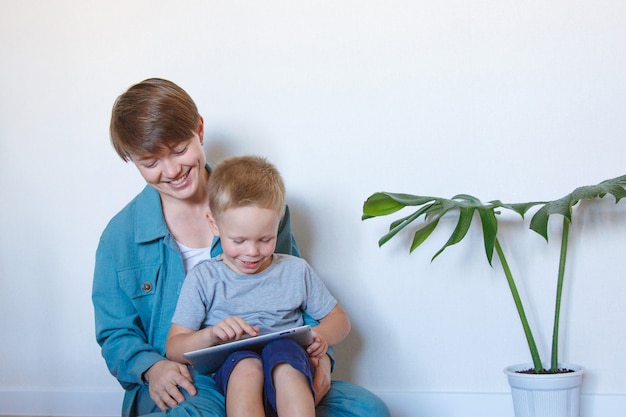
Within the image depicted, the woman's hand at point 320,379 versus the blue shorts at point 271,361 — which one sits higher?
the blue shorts at point 271,361

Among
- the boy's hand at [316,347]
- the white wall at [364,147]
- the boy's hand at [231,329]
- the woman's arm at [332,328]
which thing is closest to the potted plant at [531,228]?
the white wall at [364,147]

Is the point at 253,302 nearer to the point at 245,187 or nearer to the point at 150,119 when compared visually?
the point at 245,187

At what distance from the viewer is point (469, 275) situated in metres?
2.07

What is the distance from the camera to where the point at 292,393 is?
4.59 ft

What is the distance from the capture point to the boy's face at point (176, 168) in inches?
66.7

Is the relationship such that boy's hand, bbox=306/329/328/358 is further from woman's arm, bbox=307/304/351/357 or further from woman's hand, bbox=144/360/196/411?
woman's hand, bbox=144/360/196/411

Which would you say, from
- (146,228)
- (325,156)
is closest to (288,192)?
(325,156)

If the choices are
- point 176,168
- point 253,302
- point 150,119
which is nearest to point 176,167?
point 176,168

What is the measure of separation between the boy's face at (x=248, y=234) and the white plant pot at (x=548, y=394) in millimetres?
696

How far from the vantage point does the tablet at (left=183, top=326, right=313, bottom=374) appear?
140 cm

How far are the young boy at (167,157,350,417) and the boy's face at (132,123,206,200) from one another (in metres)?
0.12

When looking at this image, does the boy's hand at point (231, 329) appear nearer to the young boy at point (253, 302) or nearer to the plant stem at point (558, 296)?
the young boy at point (253, 302)

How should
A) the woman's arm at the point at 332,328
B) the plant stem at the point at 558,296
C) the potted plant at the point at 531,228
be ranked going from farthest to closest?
1. the plant stem at the point at 558,296
2. the potted plant at the point at 531,228
3. the woman's arm at the point at 332,328

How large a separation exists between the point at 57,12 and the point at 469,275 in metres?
1.39
